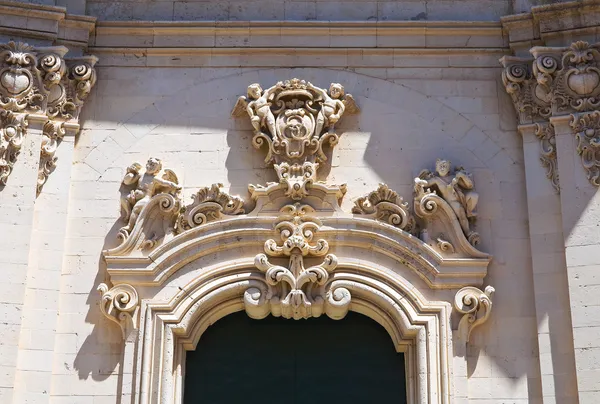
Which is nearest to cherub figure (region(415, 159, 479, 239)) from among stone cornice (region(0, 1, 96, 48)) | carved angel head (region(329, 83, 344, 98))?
carved angel head (region(329, 83, 344, 98))

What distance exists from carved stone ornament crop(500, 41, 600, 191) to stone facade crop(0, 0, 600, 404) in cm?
3

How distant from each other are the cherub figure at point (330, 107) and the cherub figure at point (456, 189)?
1.28 metres

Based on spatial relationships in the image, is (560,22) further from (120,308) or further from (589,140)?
(120,308)

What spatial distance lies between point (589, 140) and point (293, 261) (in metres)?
3.73

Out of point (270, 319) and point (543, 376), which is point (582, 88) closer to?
point (543, 376)

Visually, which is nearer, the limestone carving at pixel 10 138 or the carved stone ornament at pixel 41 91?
the limestone carving at pixel 10 138

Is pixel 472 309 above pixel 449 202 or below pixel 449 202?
below

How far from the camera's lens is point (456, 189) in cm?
1477

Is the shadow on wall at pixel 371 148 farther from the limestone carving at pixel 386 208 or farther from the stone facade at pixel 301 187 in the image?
the limestone carving at pixel 386 208

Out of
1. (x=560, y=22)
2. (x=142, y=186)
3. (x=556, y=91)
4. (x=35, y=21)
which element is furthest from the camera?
(x=35, y=21)

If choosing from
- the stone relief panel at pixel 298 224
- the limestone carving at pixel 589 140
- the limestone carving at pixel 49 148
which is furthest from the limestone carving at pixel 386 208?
the limestone carving at pixel 49 148

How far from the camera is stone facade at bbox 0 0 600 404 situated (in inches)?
556

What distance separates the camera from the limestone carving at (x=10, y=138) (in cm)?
1480

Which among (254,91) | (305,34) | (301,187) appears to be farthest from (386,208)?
(305,34)
